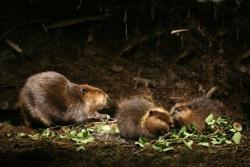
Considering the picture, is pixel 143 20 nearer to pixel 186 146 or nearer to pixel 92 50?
pixel 92 50

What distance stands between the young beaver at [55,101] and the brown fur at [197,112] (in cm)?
125

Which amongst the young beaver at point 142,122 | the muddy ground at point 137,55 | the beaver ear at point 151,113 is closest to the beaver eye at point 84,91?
the muddy ground at point 137,55

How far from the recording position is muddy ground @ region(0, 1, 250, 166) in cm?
900

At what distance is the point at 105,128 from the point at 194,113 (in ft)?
4.25

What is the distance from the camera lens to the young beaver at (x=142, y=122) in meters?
7.74

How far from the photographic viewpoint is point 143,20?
9516mm

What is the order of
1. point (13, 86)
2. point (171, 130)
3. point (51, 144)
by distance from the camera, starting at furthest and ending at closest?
1. point (13, 86)
2. point (171, 130)
3. point (51, 144)

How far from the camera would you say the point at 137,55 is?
31.3ft

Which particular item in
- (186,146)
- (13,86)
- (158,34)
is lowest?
(186,146)

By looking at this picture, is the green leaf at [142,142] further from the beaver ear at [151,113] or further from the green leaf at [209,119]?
the green leaf at [209,119]

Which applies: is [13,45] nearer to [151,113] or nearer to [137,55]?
[137,55]

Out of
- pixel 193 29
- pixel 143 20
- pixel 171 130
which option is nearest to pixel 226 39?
pixel 193 29

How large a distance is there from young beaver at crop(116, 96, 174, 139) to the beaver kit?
278 mm

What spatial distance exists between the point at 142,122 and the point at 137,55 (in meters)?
2.02
